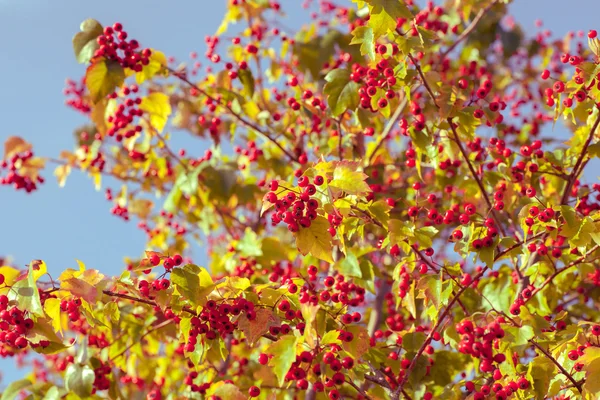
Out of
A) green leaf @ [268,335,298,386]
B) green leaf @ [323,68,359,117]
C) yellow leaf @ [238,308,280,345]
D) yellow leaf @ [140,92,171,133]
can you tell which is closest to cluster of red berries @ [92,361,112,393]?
yellow leaf @ [238,308,280,345]

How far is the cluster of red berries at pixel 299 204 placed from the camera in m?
3.65

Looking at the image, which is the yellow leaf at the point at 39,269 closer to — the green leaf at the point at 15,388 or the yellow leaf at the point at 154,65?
the green leaf at the point at 15,388

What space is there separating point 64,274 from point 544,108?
7855 millimetres

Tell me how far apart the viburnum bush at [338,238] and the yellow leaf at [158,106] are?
2cm

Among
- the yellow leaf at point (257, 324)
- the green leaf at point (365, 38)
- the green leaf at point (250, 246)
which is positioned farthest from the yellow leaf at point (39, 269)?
the green leaf at point (250, 246)

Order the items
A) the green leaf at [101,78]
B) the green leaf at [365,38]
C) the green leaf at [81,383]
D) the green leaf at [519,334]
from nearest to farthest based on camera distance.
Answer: the green leaf at [519,334] < the green leaf at [365,38] < the green leaf at [81,383] < the green leaf at [101,78]

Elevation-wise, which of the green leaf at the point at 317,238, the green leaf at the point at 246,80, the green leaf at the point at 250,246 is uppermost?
the green leaf at the point at 246,80

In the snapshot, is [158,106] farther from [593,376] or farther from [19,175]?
[593,376]

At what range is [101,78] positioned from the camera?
5410 millimetres

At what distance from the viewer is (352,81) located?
5.07 m

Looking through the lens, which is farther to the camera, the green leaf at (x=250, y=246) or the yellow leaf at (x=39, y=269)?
the green leaf at (x=250, y=246)

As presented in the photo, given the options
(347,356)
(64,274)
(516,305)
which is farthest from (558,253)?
(64,274)

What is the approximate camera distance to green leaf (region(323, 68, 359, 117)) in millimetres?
5047

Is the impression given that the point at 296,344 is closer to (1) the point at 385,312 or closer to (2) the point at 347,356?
(2) the point at 347,356
